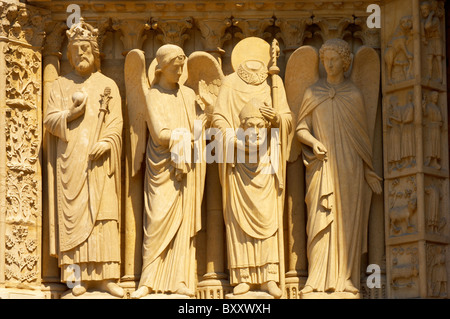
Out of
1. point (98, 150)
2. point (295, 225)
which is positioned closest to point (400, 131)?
point (295, 225)

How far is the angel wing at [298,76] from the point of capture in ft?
50.6

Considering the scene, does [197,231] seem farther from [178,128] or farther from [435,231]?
[435,231]

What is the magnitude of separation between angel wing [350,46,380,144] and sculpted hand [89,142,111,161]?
2634 millimetres

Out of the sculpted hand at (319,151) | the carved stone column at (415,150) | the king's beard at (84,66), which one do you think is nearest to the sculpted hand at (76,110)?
the king's beard at (84,66)

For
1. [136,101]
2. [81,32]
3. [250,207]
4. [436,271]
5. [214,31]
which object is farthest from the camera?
[214,31]

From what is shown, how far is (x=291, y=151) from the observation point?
15.4 meters

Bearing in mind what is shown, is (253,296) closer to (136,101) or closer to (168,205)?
(168,205)

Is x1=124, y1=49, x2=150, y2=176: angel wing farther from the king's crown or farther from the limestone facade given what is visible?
the king's crown

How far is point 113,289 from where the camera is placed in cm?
1499

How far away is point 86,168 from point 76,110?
600 mm

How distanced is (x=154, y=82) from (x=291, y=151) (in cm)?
158

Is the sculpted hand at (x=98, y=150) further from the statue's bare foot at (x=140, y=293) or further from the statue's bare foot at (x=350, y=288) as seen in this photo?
the statue's bare foot at (x=350, y=288)

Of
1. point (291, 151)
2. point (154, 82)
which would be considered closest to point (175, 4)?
point (154, 82)
